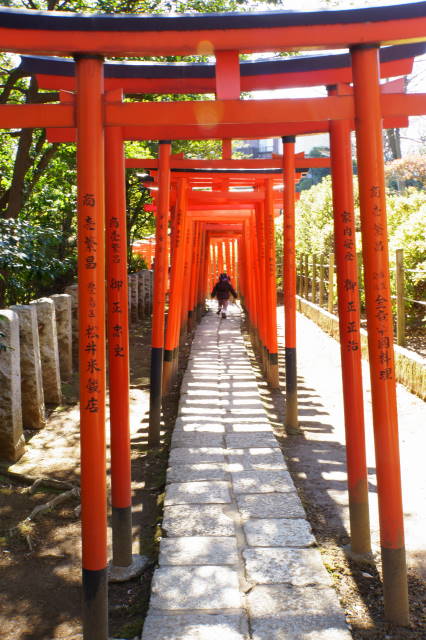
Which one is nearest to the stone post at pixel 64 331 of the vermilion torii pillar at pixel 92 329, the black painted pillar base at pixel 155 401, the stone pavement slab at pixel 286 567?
the black painted pillar base at pixel 155 401

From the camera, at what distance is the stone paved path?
2.87 meters

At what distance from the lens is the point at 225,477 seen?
4.89 m

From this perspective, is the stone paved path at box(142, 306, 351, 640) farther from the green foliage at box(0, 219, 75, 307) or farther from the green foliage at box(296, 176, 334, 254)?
the green foliage at box(296, 176, 334, 254)

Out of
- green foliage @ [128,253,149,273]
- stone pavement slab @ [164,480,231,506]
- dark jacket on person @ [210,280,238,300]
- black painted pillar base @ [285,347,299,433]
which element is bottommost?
stone pavement slab @ [164,480,231,506]

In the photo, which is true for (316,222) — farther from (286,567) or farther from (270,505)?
(286,567)

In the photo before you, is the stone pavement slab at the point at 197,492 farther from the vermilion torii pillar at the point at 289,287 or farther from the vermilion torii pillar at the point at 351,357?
the vermilion torii pillar at the point at 289,287

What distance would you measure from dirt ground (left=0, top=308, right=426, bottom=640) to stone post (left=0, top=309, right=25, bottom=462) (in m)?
0.19

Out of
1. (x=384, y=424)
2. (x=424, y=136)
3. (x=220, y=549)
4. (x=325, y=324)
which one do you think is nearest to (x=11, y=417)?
(x=220, y=549)

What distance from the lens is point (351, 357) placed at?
3.68m

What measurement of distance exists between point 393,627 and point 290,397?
373 centimetres

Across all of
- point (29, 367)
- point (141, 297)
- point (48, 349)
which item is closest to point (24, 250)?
point (29, 367)

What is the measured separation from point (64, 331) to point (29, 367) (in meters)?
2.31

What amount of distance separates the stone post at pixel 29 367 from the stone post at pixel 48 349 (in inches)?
29.8

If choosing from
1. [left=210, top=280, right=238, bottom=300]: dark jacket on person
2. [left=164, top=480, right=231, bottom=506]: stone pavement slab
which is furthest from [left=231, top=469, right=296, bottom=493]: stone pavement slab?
[left=210, top=280, right=238, bottom=300]: dark jacket on person
